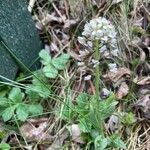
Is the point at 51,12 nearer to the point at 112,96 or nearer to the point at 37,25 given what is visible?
the point at 37,25

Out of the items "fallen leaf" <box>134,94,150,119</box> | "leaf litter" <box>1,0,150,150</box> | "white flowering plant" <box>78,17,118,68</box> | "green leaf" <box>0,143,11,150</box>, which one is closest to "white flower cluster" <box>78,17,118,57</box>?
"white flowering plant" <box>78,17,118,68</box>

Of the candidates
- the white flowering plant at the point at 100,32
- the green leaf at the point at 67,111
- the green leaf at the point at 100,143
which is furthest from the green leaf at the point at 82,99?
the white flowering plant at the point at 100,32

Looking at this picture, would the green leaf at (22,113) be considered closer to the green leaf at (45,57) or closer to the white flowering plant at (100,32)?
the green leaf at (45,57)

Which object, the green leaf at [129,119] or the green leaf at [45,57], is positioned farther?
the green leaf at [45,57]

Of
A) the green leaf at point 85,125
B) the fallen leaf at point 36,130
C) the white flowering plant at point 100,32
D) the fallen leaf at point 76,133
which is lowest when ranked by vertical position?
the fallen leaf at point 76,133

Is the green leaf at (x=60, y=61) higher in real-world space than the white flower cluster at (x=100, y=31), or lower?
lower

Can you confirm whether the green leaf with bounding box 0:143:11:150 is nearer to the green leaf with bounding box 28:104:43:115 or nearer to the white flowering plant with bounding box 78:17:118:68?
the green leaf with bounding box 28:104:43:115

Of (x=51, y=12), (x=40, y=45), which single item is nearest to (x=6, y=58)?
(x=40, y=45)
